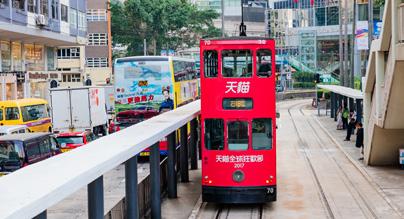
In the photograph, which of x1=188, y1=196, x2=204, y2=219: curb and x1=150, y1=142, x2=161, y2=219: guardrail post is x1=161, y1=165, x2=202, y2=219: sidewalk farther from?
x1=150, y1=142, x2=161, y2=219: guardrail post

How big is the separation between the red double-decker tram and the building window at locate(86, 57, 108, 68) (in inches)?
2192

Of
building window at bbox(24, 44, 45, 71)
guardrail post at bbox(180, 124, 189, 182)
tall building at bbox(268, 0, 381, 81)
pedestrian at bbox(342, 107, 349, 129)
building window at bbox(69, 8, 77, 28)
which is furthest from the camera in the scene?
tall building at bbox(268, 0, 381, 81)

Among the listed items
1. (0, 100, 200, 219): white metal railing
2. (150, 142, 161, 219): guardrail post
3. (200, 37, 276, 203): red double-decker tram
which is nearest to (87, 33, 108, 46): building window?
(200, 37, 276, 203): red double-decker tram

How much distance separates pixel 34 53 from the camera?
47781 mm

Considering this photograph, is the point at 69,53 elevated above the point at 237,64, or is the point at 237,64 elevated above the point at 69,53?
the point at 69,53

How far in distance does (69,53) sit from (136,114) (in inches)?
1376

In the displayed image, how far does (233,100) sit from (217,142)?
1.15 metres

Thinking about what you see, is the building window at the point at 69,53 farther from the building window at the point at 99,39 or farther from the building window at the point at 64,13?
the building window at the point at 64,13

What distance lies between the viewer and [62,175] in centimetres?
901

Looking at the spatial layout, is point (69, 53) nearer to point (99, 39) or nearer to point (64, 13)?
point (99, 39)

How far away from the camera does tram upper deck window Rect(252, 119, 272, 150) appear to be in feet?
57.5

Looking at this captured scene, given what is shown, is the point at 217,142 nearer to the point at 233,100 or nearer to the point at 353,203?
the point at 233,100

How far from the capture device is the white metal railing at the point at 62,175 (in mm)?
7353

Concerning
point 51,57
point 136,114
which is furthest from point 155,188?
point 51,57
